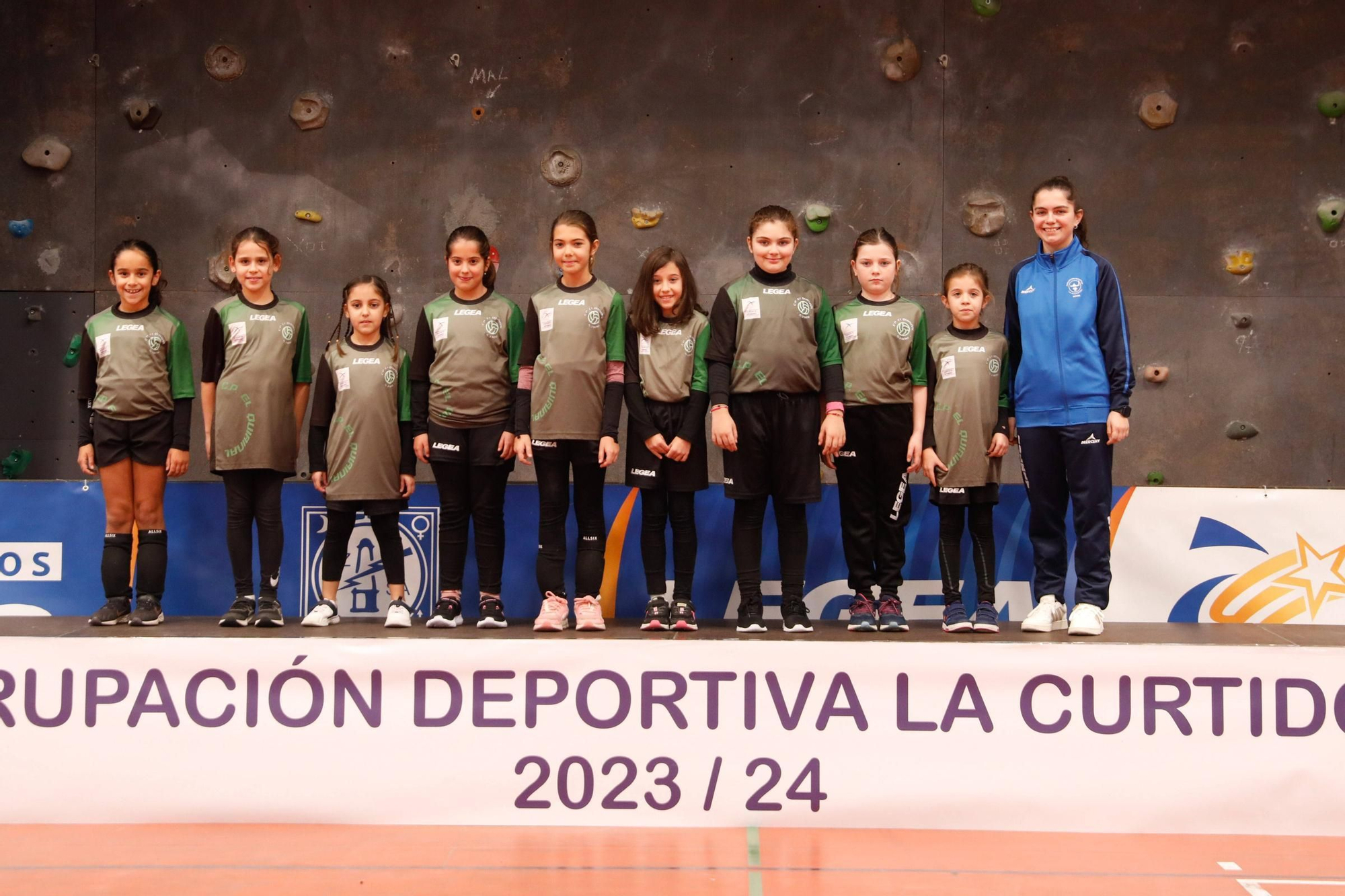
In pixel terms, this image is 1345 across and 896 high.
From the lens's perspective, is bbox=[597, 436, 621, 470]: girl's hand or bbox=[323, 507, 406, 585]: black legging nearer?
bbox=[597, 436, 621, 470]: girl's hand

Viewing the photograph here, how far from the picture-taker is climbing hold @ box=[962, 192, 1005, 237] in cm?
573

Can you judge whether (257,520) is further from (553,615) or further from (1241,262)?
(1241,262)

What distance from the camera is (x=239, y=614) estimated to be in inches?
137

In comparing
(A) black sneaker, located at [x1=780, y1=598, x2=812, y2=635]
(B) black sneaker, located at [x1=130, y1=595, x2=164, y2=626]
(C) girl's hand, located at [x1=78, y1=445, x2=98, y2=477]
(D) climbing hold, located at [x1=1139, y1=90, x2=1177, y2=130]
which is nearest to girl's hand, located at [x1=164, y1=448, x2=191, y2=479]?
(C) girl's hand, located at [x1=78, y1=445, x2=98, y2=477]

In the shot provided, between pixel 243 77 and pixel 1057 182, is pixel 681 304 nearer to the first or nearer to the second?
pixel 1057 182

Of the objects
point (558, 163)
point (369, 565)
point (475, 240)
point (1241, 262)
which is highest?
point (558, 163)

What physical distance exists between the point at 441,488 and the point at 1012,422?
7.06 feet

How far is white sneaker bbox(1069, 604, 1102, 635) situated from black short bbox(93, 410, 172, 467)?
297cm

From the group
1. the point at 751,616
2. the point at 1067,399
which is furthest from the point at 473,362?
the point at 1067,399

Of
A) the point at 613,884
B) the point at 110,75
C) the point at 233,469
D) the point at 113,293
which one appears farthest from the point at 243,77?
the point at 613,884

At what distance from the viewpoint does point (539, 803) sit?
3020 millimetres

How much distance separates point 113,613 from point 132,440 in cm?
57

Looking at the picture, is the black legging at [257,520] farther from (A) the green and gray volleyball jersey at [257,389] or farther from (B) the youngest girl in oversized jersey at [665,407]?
(B) the youngest girl in oversized jersey at [665,407]

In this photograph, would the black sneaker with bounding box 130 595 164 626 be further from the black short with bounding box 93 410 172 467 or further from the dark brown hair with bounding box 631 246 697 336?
the dark brown hair with bounding box 631 246 697 336
